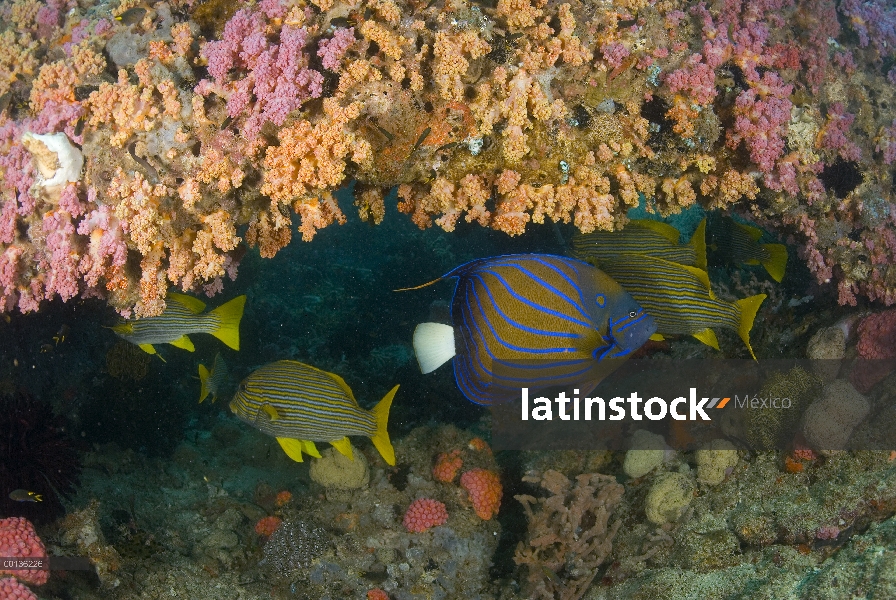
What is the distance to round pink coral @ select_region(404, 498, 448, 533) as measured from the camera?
462 cm

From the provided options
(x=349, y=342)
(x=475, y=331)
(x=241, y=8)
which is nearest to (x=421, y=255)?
(x=349, y=342)

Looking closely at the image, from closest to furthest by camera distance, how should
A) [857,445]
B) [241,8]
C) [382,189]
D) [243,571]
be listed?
[241,8], [382,189], [857,445], [243,571]

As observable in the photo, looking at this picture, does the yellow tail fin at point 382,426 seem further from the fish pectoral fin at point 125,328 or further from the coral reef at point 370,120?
the fish pectoral fin at point 125,328

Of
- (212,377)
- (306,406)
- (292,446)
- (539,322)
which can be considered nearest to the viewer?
(539,322)

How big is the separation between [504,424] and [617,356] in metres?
4.45

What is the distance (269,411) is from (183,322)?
1.09m

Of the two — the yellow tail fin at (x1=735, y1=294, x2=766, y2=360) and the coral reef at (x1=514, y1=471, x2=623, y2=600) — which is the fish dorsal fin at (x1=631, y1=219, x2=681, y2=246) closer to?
the yellow tail fin at (x1=735, y1=294, x2=766, y2=360)

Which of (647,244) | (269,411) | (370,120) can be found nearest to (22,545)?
(269,411)

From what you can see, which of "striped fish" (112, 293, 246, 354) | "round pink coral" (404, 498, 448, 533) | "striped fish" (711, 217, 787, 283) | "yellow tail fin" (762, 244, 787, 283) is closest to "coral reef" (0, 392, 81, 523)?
"striped fish" (112, 293, 246, 354)

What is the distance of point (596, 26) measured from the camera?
3.01 metres

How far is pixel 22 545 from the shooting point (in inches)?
132

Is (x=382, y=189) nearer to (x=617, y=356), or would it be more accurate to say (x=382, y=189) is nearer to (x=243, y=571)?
(x=617, y=356)

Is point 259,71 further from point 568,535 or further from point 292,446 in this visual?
point 568,535

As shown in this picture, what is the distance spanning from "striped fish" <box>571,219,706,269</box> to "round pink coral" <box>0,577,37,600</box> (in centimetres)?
399
